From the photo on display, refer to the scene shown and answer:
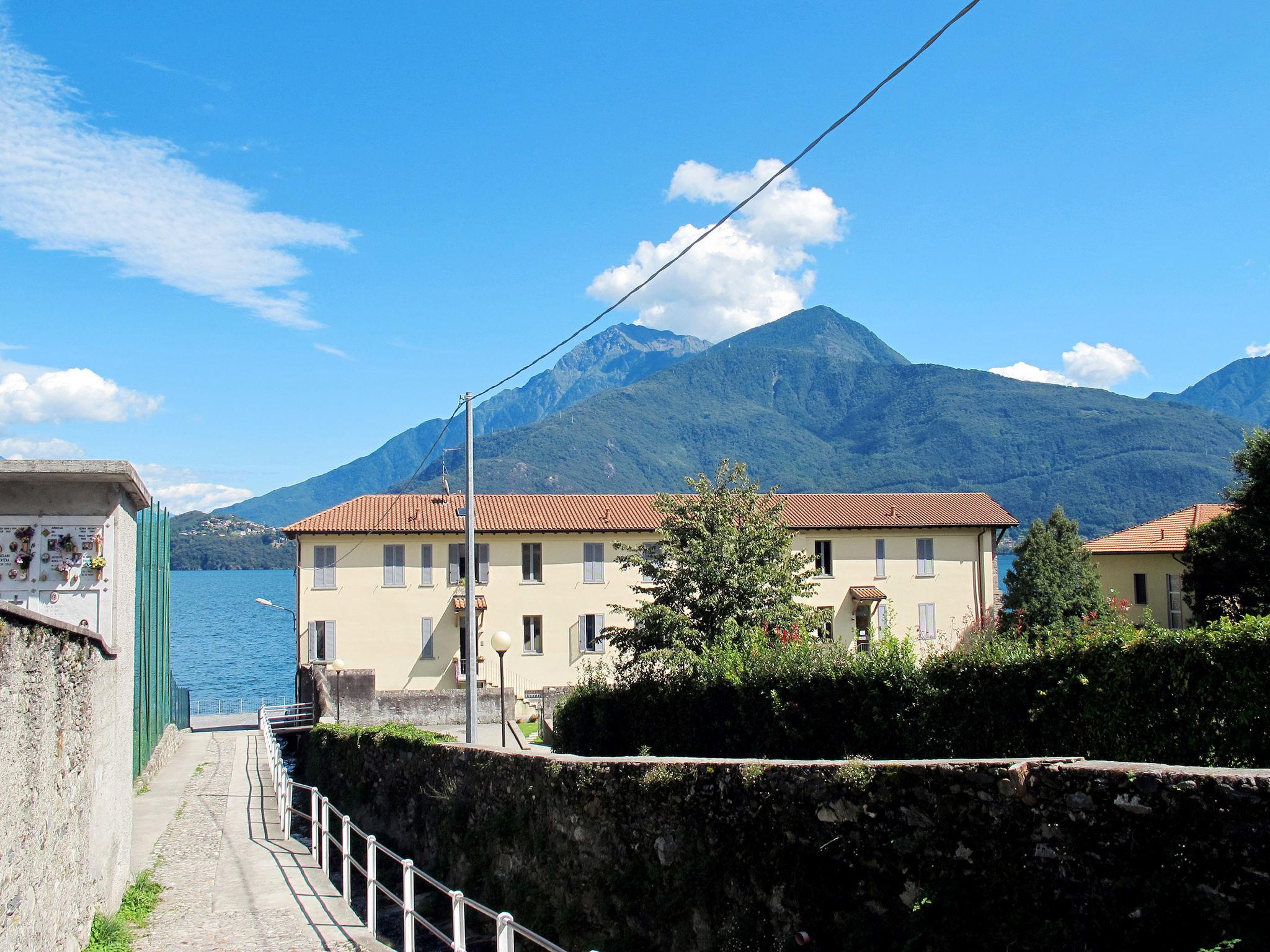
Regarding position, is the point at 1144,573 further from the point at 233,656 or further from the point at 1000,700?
the point at 233,656

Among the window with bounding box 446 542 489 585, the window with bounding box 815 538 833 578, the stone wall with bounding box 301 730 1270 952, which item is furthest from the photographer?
the window with bounding box 815 538 833 578

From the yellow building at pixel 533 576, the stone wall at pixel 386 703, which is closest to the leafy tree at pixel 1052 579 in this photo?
the yellow building at pixel 533 576

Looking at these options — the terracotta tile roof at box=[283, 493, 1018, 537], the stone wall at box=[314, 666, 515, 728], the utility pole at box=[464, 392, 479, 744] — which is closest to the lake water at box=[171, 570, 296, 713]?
the terracotta tile roof at box=[283, 493, 1018, 537]

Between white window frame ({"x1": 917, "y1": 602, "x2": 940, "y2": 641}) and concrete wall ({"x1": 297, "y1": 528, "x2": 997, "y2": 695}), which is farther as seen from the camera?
white window frame ({"x1": 917, "y1": 602, "x2": 940, "y2": 641})

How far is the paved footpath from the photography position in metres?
8.79

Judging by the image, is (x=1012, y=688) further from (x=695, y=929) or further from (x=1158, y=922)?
(x=1158, y=922)

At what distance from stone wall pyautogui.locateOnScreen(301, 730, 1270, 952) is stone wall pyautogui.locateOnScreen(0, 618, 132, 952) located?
4.09 metres

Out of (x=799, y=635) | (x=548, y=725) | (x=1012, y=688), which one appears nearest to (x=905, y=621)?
(x=548, y=725)

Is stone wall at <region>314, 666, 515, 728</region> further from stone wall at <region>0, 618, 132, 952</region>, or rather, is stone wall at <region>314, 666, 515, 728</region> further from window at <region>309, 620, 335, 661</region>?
stone wall at <region>0, 618, 132, 952</region>

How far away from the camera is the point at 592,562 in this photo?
1544 inches

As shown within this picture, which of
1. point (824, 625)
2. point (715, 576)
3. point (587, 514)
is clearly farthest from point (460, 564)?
point (824, 625)

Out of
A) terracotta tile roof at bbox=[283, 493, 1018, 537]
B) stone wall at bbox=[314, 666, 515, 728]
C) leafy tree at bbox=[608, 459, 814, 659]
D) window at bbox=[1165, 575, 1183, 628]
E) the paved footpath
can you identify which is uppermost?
terracotta tile roof at bbox=[283, 493, 1018, 537]

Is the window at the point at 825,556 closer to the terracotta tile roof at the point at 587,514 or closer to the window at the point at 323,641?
the terracotta tile roof at the point at 587,514

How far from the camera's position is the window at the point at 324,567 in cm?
3744
